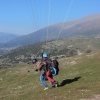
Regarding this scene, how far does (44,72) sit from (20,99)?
10.0 feet

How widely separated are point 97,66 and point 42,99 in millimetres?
14686

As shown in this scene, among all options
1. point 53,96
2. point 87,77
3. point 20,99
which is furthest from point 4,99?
point 87,77

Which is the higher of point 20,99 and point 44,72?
point 44,72

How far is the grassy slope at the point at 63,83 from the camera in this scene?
19000mm

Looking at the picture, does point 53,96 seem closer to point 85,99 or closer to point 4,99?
point 85,99

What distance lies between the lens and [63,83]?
24969 mm

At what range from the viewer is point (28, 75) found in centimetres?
3547

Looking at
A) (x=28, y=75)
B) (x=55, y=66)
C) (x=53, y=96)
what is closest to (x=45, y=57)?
(x=55, y=66)

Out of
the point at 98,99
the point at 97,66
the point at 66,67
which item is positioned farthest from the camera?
the point at 66,67

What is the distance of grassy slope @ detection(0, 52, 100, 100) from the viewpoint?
62.3 ft

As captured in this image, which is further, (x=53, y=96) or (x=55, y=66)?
(x=55, y=66)

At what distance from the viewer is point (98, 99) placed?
54.3 ft

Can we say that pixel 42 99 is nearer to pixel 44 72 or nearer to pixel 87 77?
pixel 44 72

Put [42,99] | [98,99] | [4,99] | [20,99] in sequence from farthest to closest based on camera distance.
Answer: [4,99], [20,99], [42,99], [98,99]
